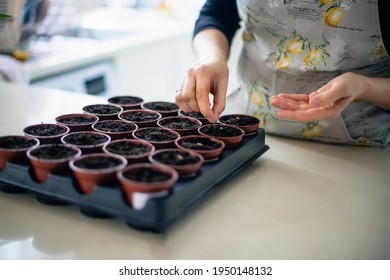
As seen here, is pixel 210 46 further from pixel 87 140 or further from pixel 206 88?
pixel 87 140

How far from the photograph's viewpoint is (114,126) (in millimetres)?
1062

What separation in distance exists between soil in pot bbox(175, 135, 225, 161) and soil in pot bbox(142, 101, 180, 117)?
0.71ft

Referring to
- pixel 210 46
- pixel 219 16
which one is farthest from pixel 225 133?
pixel 219 16

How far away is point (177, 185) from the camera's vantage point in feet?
2.59

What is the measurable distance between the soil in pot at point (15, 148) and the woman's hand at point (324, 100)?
515 mm

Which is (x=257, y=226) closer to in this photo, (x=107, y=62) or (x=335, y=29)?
(x=335, y=29)

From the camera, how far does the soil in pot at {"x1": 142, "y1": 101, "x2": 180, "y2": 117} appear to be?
119 cm

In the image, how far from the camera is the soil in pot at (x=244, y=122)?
3.47ft

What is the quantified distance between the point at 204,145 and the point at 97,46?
5.63 ft

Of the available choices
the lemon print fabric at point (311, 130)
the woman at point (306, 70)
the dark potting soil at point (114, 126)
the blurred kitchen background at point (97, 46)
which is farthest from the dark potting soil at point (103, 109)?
the blurred kitchen background at point (97, 46)

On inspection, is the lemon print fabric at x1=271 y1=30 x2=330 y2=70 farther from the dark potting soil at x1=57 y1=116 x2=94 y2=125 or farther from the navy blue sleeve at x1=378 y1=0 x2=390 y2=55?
the dark potting soil at x1=57 y1=116 x2=94 y2=125

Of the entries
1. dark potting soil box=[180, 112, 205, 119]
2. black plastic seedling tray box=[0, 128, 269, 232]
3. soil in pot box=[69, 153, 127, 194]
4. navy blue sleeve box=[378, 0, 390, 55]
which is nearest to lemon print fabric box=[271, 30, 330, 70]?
navy blue sleeve box=[378, 0, 390, 55]

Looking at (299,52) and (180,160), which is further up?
(299,52)
